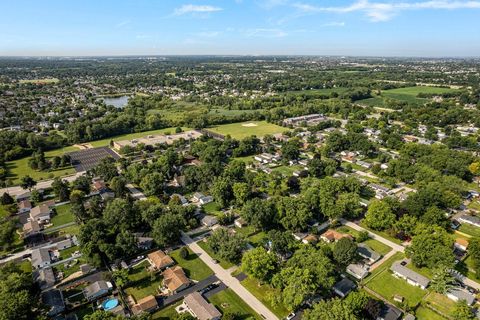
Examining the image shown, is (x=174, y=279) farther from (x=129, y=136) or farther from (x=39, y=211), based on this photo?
(x=129, y=136)

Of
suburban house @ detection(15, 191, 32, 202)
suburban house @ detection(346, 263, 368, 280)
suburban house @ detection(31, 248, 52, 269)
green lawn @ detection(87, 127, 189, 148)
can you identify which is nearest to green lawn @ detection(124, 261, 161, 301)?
suburban house @ detection(31, 248, 52, 269)

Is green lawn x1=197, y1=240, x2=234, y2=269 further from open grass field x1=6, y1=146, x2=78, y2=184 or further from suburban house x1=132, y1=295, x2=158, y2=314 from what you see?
open grass field x1=6, y1=146, x2=78, y2=184

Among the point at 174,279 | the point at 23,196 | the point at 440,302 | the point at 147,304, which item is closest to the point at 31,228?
the point at 23,196

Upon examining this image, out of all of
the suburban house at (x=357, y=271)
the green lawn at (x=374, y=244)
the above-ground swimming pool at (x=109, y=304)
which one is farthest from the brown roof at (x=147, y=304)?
the green lawn at (x=374, y=244)

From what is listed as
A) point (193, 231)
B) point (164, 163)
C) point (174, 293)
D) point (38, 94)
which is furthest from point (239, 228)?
point (38, 94)

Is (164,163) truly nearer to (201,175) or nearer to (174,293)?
(201,175)

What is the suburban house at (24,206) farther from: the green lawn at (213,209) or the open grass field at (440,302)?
the open grass field at (440,302)
